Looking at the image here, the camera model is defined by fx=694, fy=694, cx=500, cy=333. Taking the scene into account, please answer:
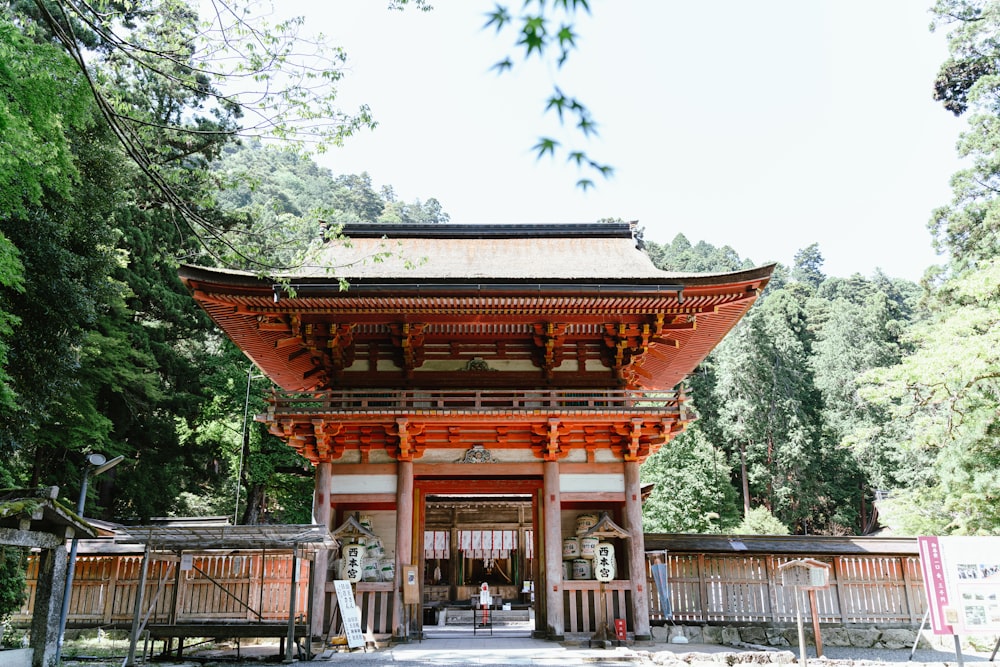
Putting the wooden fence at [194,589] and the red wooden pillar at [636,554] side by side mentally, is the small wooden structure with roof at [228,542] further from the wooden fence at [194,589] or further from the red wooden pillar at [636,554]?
the red wooden pillar at [636,554]

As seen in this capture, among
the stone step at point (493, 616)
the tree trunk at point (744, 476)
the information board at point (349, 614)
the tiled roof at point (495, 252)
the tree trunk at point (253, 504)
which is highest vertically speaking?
the tiled roof at point (495, 252)

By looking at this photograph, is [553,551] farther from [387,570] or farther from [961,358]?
[961,358]

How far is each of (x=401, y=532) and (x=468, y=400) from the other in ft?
8.30

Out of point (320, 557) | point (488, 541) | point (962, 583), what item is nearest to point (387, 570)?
point (320, 557)

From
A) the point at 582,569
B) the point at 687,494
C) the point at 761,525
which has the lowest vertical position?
the point at 582,569

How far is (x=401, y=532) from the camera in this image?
1192cm

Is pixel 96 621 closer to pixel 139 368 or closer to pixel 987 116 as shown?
pixel 139 368

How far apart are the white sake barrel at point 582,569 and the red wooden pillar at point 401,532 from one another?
289 cm

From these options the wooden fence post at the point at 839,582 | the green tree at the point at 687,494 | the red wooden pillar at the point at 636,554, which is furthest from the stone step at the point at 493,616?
the wooden fence post at the point at 839,582

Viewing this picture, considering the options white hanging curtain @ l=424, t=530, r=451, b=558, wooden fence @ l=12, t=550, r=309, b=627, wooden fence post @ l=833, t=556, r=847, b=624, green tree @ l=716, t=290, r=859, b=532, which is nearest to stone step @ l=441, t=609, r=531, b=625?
white hanging curtain @ l=424, t=530, r=451, b=558

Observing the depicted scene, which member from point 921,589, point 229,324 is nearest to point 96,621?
point 229,324

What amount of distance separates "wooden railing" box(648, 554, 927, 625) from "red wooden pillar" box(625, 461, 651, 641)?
102 centimetres

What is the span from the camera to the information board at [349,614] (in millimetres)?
10444

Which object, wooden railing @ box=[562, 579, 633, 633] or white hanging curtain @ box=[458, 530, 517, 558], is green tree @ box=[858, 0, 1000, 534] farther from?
white hanging curtain @ box=[458, 530, 517, 558]
